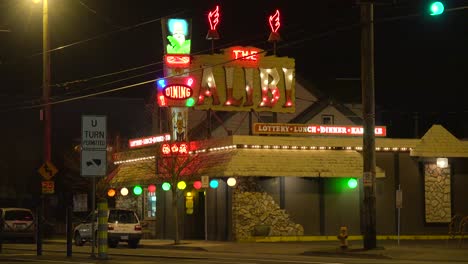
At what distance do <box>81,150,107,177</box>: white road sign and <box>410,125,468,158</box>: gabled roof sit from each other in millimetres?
22140

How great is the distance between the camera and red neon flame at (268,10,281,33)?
41.8 metres

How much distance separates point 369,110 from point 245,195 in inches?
414

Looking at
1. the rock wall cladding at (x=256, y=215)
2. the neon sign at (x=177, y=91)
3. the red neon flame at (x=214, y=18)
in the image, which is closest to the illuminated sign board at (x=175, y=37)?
the red neon flame at (x=214, y=18)

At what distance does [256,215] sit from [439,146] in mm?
9974

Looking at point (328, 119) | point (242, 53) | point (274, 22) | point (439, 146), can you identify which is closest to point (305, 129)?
point (242, 53)

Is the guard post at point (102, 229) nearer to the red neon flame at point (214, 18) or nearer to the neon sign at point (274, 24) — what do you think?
the red neon flame at point (214, 18)

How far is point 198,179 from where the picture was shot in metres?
37.3

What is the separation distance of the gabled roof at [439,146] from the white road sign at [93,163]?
72.6 feet

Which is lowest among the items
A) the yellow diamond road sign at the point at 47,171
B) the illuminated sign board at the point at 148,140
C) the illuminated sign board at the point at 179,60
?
the yellow diamond road sign at the point at 47,171

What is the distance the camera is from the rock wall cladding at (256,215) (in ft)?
122

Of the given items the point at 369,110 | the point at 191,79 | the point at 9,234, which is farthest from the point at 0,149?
the point at 369,110

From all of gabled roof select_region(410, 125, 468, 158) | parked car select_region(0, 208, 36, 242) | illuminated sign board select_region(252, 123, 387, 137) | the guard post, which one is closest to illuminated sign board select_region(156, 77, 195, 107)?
illuminated sign board select_region(252, 123, 387, 137)

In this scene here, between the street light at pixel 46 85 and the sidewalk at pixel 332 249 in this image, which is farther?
the street light at pixel 46 85

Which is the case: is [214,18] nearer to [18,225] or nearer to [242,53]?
[242,53]
